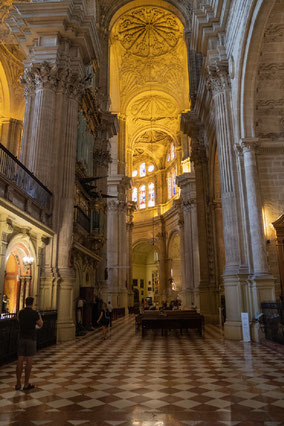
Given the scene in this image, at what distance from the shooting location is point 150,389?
5.01 meters

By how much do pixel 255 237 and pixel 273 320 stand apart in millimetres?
2775

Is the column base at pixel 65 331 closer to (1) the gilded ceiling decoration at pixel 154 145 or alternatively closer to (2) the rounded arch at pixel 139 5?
(2) the rounded arch at pixel 139 5

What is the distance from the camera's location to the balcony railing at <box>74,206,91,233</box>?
43.8 ft

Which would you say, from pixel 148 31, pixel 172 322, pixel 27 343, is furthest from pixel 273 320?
pixel 148 31

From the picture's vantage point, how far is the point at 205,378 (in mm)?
5641

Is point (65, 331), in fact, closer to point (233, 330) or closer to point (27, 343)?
point (233, 330)

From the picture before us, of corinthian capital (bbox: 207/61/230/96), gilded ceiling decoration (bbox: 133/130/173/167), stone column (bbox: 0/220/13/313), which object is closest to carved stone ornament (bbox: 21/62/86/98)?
corinthian capital (bbox: 207/61/230/96)

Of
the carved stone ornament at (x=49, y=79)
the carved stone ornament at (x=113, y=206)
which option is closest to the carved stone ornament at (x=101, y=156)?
the carved stone ornament at (x=49, y=79)

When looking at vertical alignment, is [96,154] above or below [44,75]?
below

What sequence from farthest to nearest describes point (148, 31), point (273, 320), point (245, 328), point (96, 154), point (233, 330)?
point (148, 31) → point (96, 154) → point (233, 330) → point (245, 328) → point (273, 320)

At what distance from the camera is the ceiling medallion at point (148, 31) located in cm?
2567

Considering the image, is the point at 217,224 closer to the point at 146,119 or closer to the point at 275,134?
the point at 275,134

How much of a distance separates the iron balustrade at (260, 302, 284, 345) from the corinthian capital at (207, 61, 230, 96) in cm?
831

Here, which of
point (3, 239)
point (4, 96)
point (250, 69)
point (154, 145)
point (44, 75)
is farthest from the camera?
point (154, 145)
